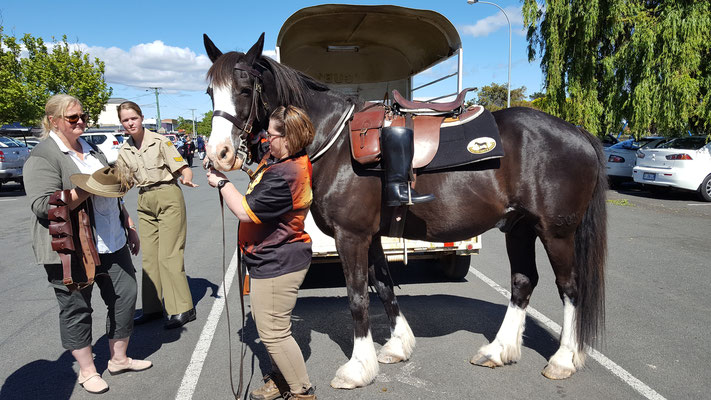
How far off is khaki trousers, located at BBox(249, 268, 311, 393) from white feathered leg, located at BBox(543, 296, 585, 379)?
1.79 m

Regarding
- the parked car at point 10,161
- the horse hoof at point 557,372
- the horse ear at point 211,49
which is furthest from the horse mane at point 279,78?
the parked car at point 10,161

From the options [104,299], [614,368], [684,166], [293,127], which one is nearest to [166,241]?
[104,299]

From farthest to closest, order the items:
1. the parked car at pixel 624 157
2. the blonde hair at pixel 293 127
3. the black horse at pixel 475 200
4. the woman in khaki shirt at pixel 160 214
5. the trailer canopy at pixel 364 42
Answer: the parked car at pixel 624 157 < the trailer canopy at pixel 364 42 < the woman in khaki shirt at pixel 160 214 < the black horse at pixel 475 200 < the blonde hair at pixel 293 127

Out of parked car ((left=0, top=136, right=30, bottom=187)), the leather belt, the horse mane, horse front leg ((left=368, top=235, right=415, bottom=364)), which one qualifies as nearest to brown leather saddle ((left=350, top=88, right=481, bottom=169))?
the horse mane

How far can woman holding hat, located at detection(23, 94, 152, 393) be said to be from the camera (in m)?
2.72

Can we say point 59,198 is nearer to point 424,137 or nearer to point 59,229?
point 59,229

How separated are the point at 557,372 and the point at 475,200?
134cm

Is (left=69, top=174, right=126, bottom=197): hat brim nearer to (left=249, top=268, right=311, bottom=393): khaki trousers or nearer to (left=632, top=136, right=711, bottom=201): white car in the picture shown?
(left=249, top=268, right=311, bottom=393): khaki trousers

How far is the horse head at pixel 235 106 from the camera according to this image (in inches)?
102

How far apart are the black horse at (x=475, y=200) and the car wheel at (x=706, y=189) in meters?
11.2

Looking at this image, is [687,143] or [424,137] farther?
[687,143]

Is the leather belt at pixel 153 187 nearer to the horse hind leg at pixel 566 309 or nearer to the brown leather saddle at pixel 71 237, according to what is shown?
the brown leather saddle at pixel 71 237

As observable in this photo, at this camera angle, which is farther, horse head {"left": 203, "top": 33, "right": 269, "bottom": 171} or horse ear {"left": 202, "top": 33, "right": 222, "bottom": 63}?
horse ear {"left": 202, "top": 33, "right": 222, "bottom": 63}

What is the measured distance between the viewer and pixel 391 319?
3539 millimetres
